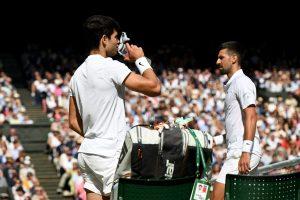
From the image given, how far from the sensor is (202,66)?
29.2 meters

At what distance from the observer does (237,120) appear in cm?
613

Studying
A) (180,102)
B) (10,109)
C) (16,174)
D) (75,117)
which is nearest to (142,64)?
(75,117)

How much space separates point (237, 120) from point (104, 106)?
53.8 inches

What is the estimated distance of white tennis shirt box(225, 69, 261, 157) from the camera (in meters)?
6.09

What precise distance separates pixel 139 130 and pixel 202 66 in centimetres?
2422

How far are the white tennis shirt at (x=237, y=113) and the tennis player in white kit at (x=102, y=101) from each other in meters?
1.21

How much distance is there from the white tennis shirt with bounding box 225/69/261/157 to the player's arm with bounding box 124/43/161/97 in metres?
1.21

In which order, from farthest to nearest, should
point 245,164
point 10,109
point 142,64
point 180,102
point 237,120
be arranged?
point 180,102 < point 10,109 < point 237,120 < point 245,164 < point 142,64

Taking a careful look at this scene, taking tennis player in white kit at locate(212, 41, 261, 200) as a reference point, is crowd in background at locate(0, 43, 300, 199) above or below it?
above

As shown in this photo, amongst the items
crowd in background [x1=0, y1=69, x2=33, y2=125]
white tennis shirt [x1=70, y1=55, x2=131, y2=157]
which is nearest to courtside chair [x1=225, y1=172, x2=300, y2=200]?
white tennis shirt [x1=70, y1=55, x2=131, y2=157]

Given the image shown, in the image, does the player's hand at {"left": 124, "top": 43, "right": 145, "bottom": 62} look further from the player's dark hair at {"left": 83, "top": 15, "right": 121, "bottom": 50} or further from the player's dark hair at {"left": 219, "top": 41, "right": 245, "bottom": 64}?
the player's dark hair at {"left": 219, "top": 41, "right": 245, "bottom": 64}

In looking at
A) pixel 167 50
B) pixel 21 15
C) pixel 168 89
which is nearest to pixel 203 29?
pixel 167 50

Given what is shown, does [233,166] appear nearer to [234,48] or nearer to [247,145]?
[247,145]

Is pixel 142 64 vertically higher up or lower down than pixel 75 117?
higher up
